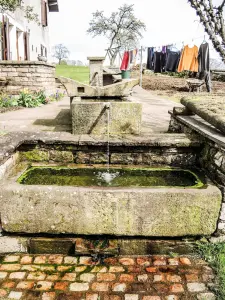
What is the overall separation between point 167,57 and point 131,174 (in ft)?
31.0

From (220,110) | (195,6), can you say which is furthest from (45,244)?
Answer: (195,6)

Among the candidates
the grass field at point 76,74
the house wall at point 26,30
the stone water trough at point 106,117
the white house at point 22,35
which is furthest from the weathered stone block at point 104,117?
the grass field at point 76,74

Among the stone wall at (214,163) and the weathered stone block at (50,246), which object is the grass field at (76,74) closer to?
the stone wall at (214,163)

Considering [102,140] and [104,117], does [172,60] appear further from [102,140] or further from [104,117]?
[102,140]

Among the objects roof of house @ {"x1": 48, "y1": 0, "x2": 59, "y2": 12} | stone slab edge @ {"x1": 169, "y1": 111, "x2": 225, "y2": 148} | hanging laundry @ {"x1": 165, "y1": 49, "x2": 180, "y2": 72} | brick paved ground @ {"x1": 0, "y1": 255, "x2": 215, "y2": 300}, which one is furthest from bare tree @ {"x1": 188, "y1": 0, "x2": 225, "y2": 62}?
roof of house @ {"x1": 48, "y1": 0, "x2": 59, "y2": 12}

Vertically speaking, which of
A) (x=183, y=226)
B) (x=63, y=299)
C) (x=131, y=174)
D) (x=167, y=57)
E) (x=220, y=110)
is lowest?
(x=63, y=299)

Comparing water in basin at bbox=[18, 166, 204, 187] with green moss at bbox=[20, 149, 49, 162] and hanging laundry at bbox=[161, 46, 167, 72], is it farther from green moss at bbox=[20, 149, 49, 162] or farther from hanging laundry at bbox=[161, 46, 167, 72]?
hanging laundry at bbox=[161, 46, 167, 72]

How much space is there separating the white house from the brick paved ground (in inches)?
360

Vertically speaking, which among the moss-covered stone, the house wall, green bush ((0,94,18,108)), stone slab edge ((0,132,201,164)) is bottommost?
the moss-covered stone

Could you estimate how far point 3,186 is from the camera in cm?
244

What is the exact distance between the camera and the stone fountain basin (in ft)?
7.89

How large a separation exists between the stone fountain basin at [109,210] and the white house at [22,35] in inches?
345

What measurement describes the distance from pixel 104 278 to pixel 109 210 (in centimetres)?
55

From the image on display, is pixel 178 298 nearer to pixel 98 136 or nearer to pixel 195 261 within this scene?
pixel 195 261
